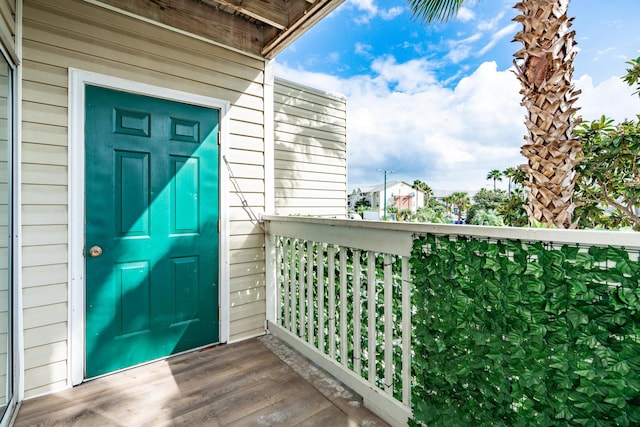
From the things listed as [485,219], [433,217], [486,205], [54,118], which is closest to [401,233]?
[485,219]

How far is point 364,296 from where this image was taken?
203 centimetres

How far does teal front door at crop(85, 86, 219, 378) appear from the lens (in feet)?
6.75

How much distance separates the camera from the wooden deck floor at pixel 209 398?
168cm

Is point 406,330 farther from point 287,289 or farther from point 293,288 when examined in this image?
point 287,289

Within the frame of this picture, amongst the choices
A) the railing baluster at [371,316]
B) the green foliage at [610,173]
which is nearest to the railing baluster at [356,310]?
the railing baluster at [371,316]

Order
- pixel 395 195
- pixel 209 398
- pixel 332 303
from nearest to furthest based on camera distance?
pixel 209 398 < pixel 332 303 < pixel 395 195

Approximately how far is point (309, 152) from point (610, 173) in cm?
332

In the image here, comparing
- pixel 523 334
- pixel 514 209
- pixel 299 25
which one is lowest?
pixel 523 334

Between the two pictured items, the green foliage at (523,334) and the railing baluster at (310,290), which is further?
the railing baluster at (310,290)

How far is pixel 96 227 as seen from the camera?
205 cm

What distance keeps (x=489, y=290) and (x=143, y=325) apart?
2323 mm

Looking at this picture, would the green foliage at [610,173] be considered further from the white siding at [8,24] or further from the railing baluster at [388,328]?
the white siding at [8,24]

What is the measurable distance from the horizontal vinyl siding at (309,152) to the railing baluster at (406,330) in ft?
8.92

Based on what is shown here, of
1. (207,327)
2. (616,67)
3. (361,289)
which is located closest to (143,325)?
(207,327)
